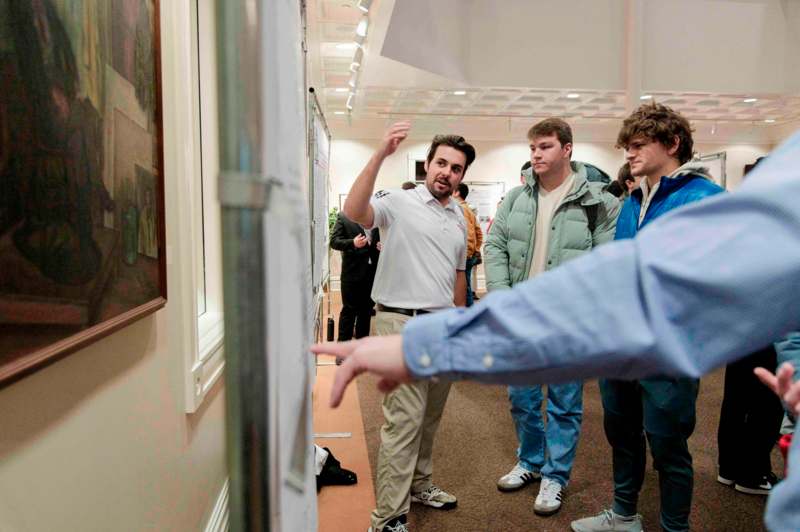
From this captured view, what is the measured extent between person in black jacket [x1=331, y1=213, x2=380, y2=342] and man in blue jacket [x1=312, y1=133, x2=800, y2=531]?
12.5 feet

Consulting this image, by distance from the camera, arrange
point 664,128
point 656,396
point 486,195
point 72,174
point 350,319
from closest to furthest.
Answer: point 72,174 → point 656,396 → point 664,128 → point 350,319 → point 486,195

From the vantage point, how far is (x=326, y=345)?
0.71m

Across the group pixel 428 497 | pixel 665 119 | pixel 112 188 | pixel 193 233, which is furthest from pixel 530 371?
pixel 428 497

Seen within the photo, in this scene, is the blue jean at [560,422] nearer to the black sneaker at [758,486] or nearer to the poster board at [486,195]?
the black sneaker at [758,486]

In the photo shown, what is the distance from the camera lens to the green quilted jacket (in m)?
2.54

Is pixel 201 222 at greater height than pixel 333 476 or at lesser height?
greater

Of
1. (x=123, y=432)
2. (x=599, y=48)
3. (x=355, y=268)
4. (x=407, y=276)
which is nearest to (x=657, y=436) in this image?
(x=407, y=276)

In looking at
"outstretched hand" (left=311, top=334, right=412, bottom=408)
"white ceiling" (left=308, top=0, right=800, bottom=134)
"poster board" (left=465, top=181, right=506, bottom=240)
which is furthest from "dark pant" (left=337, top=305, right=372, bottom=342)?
"poster board" (left=465, top=181, right=506, bottom=240)

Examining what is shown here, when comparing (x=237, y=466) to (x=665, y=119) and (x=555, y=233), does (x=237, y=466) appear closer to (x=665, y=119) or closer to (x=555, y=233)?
(x=665, y=119)

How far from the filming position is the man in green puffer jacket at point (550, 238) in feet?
8.35

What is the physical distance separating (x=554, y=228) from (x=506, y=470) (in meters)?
1.38

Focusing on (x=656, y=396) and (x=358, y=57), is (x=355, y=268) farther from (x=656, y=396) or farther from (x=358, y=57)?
(x=656, y=396)

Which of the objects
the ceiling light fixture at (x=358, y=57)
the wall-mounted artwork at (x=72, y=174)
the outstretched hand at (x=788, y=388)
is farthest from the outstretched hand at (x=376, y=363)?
the ceiling light fixture at (x=358, y=57)

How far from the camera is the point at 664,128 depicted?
2014 mm
